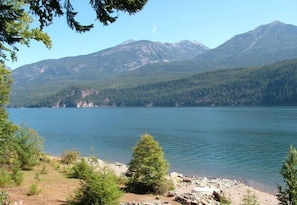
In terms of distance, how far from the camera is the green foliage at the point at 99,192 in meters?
15.3

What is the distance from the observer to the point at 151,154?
73.0 ft

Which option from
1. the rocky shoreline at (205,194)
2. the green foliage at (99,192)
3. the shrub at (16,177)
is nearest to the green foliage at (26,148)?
the shrub at (16,177)

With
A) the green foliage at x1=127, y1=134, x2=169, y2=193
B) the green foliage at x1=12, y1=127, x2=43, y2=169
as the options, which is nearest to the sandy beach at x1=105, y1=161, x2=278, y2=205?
the green foliage at x1=127, y1=134, x2=169, y2=193

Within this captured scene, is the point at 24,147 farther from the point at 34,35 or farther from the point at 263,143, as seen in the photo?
the point at 263,143

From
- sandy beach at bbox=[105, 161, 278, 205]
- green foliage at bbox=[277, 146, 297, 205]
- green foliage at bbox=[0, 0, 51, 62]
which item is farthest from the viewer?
sandy beach at bbox=[105, 161, 278, 205]

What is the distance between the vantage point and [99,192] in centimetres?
1539

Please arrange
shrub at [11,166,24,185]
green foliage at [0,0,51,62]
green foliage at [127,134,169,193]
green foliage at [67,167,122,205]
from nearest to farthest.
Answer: green foliage at [0,0,51,62], green foliage at [67,167,122,205], shrub at [11,166,24,185], green foliage at [127,134,169,193]

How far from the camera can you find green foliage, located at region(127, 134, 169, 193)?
22141 millimetres

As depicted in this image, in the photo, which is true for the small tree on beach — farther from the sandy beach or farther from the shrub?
the shrub

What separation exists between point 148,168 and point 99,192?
275 inches

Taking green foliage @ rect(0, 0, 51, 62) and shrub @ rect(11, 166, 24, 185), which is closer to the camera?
green foliage @ rect(0, 0, 51, 62)

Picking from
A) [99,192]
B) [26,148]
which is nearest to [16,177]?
[99,192]

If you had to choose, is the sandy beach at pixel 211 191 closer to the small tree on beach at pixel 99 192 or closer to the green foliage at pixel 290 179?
the green foliage at pixel 290 179

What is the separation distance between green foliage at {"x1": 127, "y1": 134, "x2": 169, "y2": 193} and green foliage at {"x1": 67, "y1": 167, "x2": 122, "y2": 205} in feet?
20.1
